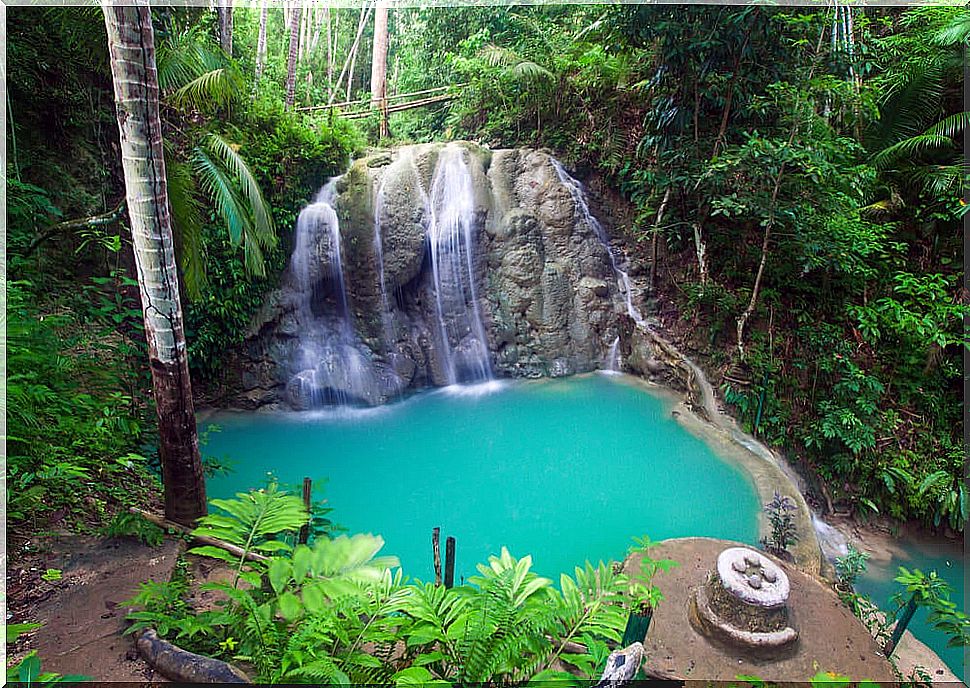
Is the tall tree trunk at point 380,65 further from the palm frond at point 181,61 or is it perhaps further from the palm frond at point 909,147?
the palm frond at point 909,147

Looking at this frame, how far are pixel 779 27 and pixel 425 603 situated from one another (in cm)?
823

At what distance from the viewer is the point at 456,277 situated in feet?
27.8

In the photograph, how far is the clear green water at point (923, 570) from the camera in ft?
14.3

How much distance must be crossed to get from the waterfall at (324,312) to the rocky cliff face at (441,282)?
0.06 feet

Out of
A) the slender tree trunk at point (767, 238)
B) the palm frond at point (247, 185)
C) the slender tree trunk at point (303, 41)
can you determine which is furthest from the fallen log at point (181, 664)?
the slender tree trunk at point (303, 41)

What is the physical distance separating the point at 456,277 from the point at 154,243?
5851 millimetres

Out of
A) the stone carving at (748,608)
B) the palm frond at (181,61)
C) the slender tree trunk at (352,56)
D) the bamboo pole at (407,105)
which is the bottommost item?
the stone carving at (748,608)

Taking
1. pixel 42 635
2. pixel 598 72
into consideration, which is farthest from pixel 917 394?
pixel 42 635

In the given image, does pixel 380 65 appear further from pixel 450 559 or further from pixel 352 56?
pixel 450 559

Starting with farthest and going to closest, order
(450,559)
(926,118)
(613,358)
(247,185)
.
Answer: (613,358), (926,118), (247,185), (450,559)

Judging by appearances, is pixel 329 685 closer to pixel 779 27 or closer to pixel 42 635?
pixel 42 635

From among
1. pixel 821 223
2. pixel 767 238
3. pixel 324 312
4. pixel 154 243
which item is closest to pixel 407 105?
pixel 324 312

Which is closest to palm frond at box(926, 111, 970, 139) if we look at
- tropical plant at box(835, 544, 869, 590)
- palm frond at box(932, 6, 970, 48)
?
palm frond at box(932, 6, 970, 48)

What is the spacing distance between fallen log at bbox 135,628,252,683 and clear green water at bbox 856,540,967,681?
5.29 m
